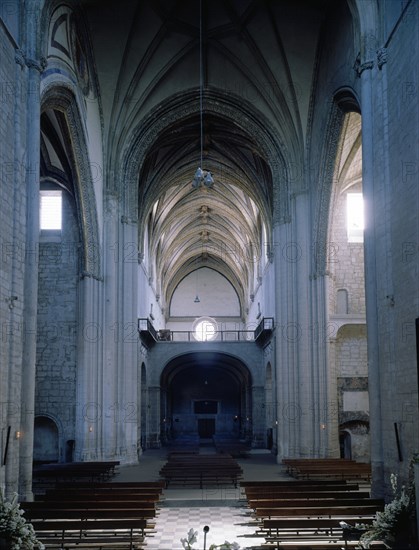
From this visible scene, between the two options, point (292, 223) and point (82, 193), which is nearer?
point (82, 193)

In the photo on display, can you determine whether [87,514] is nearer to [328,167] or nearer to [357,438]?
[328,167]

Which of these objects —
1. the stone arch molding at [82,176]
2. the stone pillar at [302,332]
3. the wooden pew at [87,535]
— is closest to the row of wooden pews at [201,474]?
the stone pillar at [302,332]

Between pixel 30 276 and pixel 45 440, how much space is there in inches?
539

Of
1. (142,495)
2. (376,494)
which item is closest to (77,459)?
(142,495)

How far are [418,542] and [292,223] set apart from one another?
19.1 metres

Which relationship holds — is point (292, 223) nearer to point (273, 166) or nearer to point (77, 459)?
point (273, 166)

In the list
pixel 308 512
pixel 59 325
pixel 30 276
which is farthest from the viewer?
pixel 59 325

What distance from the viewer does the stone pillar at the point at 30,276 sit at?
15.0 meters

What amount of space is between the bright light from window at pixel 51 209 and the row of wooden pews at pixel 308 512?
15.2m

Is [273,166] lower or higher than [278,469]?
higher

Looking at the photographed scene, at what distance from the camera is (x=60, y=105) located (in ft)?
72.8

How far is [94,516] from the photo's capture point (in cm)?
1261

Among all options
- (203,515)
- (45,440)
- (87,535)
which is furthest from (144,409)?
(87,535)

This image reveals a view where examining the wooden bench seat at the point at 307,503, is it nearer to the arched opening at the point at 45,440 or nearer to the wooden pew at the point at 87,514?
the wooden pew at the point at 87,514
